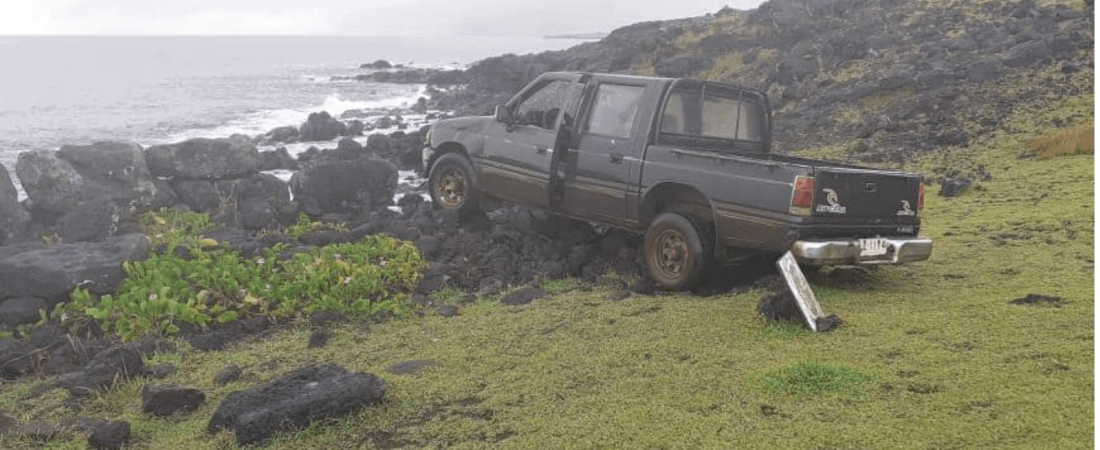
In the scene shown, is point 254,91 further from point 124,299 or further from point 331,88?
point 124,299

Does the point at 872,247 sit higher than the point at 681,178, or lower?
lower

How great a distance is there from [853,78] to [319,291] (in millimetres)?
20937

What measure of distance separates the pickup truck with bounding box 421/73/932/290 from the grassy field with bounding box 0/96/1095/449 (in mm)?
545

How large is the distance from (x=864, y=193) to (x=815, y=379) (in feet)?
9.60

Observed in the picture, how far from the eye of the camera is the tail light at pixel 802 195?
736 centimetres

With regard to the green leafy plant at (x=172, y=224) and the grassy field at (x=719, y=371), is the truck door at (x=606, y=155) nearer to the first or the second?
the grassy field at (x=719, y=371)

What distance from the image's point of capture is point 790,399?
513 cm

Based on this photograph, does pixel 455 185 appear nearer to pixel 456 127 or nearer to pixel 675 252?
pixel 456 127

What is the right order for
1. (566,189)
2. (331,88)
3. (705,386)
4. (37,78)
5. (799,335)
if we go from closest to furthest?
(705,386), (799,335), (566,189), (331,88), (37,78)

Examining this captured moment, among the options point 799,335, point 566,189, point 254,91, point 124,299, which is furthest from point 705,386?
point 254,91

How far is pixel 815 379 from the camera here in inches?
211

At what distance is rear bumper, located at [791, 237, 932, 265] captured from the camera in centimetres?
738

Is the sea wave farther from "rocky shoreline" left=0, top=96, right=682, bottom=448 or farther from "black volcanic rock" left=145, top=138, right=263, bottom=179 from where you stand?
"rocky shoreline" left=0, top=96, right=682, bottom=448

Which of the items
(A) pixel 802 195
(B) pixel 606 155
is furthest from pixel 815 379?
(B) pixel 606 155
